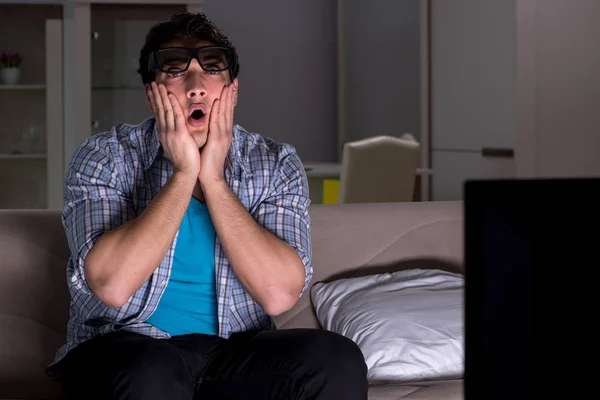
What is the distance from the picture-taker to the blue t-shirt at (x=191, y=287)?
1.73m

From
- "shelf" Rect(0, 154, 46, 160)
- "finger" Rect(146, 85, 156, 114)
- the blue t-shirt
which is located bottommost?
the blue t-shirt

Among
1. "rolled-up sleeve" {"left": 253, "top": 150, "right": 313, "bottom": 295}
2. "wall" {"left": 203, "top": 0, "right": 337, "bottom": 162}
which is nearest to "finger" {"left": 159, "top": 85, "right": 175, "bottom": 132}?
"rolled-up sleeve" {"left": 253, "top": 150, "right": 313, "bottom": 295}

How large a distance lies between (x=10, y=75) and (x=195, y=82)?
12.6 feet

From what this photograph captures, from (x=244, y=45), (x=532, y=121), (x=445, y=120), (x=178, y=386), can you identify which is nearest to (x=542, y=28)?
(x=532, y=121)

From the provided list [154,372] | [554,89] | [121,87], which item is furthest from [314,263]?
[121,87]

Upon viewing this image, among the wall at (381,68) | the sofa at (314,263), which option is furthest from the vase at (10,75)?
the sofa at (314,263)

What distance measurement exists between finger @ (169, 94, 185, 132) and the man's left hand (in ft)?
0.20

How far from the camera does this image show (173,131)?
1757 millimetres

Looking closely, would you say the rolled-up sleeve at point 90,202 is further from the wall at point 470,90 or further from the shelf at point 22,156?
the shelf at point 22,156

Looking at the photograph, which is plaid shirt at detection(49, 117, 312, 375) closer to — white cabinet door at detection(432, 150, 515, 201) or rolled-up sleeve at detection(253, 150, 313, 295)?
rolled-up sleeve at detection(253, 150, 313, 295)

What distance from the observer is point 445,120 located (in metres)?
5.19

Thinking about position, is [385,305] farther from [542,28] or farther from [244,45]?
[244,45]

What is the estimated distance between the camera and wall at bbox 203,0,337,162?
6.49 metres

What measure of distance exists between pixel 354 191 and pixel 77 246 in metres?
2.74
